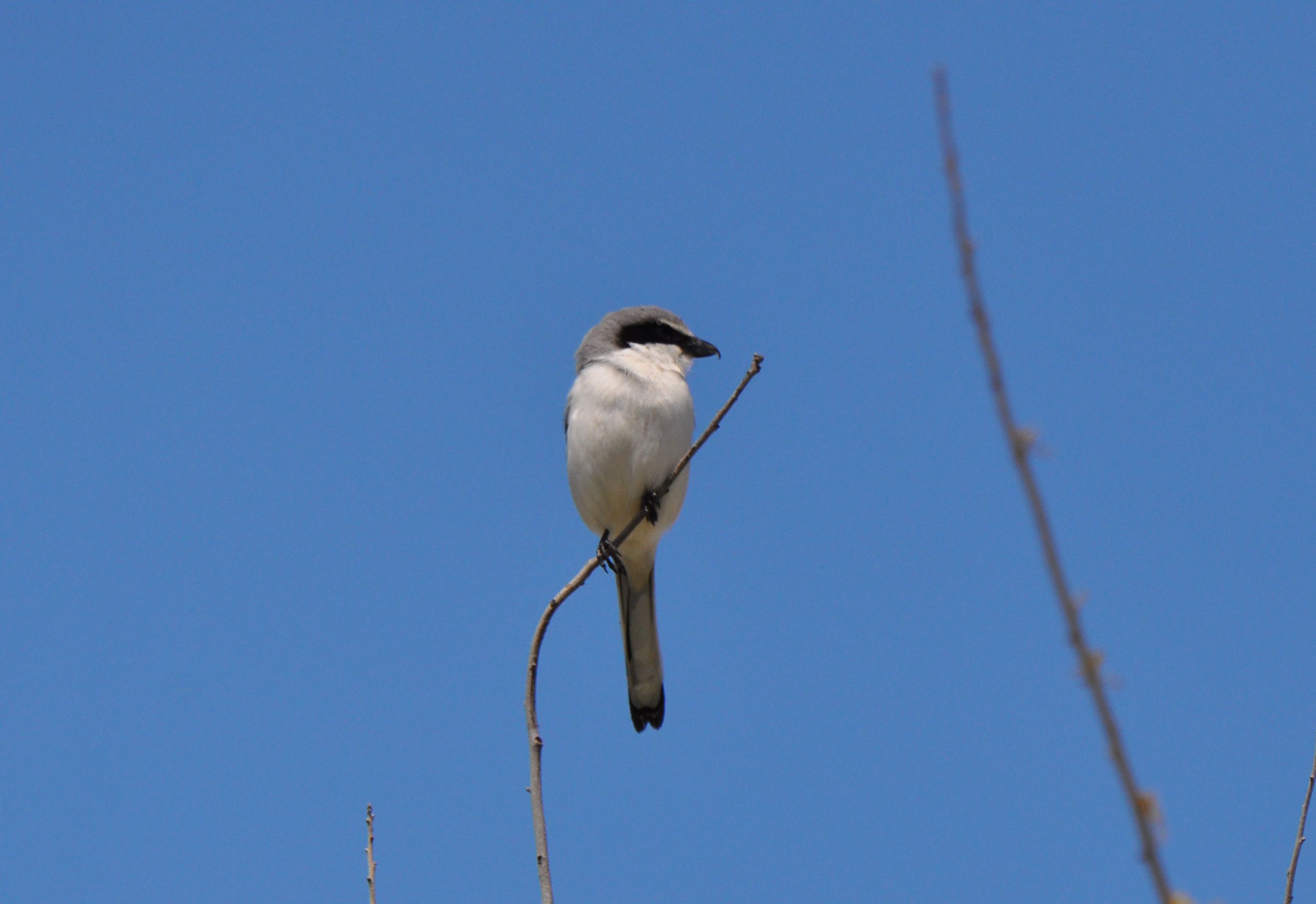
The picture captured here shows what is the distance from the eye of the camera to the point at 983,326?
0.86m

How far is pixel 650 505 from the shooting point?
5.96m

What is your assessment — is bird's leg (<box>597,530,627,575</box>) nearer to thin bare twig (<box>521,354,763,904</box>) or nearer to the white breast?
the white breast

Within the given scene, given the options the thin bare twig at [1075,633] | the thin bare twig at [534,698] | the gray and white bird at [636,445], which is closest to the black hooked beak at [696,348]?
the gray and white bird at [636,445]

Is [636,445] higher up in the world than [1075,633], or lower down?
higher up

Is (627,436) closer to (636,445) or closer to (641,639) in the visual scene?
(636,445)

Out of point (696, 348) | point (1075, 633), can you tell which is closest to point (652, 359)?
point (696, 348)

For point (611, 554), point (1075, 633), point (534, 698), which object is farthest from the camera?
point (611, 554)

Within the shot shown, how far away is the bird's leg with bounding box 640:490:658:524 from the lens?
19.5ft

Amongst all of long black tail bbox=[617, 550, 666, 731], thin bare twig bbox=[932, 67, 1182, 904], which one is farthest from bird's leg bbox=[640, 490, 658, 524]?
thin bare twig bbox=[932, 67, 1182, 904]

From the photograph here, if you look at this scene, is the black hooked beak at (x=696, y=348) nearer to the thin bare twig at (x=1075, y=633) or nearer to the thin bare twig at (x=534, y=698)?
the thin bare twig at (x=534, y=698)

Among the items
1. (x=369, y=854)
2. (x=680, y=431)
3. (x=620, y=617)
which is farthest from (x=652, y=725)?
(x=369, y=854)

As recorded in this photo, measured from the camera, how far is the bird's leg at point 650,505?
5.94 meters

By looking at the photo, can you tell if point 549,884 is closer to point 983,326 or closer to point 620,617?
point 983,326

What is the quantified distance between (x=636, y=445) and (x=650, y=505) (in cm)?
29
